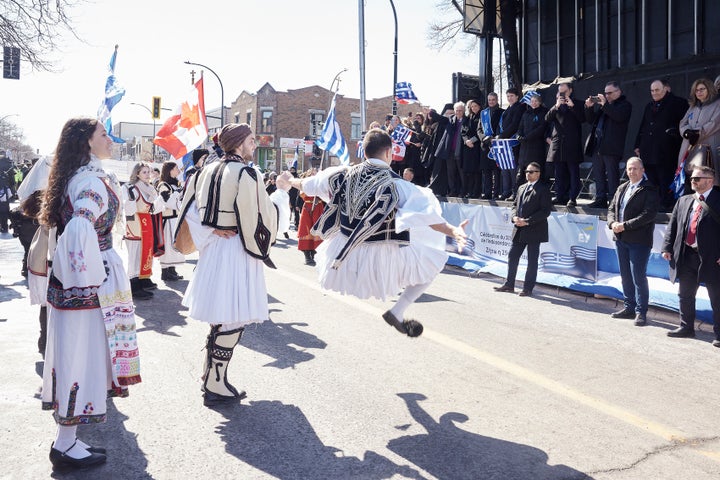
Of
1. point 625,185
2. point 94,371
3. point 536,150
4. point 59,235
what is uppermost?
point 536,150

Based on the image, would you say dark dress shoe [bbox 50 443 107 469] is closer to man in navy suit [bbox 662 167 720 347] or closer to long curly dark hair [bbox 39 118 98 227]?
long curly dark hair [bbox 39 118 98 227]

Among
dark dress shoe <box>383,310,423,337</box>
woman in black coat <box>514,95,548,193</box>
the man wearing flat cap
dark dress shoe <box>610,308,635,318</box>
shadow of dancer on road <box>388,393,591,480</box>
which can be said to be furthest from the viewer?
woman in black coat <box>514,95,548,193</box>

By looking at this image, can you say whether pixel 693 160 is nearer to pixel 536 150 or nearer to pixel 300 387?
pixel 536 150

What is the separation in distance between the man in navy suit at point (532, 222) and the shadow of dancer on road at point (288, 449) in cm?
625

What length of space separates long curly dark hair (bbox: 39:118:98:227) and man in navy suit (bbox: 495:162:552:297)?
7476 millimetres

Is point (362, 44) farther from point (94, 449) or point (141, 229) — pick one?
point (94, 449)

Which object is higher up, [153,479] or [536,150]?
[536,150]

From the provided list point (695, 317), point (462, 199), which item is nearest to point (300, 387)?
point (695, 317)

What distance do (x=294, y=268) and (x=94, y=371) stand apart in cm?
854

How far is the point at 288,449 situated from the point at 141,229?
251 inches

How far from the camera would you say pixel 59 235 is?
3.89 meters

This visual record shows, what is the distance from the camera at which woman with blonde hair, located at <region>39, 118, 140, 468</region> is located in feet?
11.9

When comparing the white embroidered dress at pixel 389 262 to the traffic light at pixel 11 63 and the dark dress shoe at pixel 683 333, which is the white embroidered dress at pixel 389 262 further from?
the traffic light at pixel 11 63

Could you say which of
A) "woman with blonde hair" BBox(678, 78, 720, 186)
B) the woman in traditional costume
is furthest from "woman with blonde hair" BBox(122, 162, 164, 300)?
"woman with blonde hair" BBox(678, 78, 720, 186)
